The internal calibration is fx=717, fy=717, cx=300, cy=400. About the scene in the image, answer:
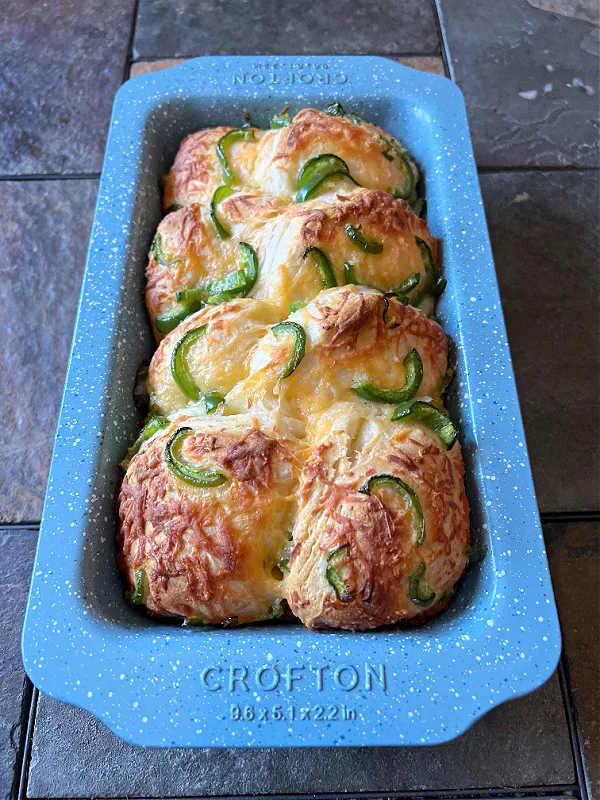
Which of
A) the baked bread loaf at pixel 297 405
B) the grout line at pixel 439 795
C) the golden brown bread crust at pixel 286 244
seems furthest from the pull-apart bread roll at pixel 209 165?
the grout line at pixel 439 795

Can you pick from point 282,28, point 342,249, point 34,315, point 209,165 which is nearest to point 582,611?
point 342,249

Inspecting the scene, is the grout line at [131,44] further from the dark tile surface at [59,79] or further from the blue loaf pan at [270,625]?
the blue loaf pan at [270,625]

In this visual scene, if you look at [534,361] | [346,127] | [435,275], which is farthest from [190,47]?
[534,361]

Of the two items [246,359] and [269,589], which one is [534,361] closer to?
[246,359]

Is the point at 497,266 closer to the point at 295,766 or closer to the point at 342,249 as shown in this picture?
the point at 342,249

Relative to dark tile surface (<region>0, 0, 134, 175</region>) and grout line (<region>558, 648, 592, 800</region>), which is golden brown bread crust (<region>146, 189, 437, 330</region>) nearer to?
dark tile surface (<region>0, 0, 134, 175</region>)

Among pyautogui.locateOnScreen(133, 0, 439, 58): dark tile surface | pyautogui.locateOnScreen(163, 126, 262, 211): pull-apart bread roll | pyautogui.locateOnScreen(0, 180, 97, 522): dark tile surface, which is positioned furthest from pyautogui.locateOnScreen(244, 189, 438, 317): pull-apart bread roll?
pyautogui.locateOnScreen(133, 0, 439, 58): dark tile surface
